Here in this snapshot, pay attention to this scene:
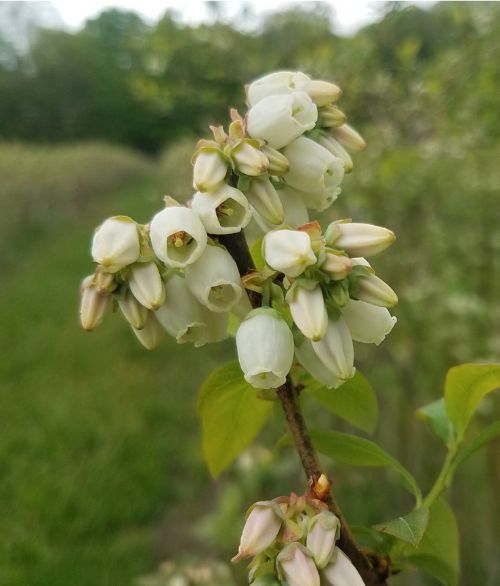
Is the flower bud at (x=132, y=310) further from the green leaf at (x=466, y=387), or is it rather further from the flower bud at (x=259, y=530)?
the green leaf at (x=466, y=387)

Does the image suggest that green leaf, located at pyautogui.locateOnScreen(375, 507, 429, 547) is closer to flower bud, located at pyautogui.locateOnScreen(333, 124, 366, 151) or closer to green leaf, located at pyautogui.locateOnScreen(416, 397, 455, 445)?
green leaf, located at pyautogui.locateOnScreen(416, 397, 455, 445)

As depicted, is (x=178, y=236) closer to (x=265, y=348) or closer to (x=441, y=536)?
(x=265, y=348)

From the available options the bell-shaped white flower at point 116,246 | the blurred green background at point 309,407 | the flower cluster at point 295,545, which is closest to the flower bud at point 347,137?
the bell-shaped white flower at point 116,246

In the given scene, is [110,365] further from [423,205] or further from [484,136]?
[484,136]

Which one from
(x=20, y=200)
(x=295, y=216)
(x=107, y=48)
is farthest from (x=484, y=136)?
(x=107, y=48)

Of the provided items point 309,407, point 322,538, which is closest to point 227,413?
point 322,538
